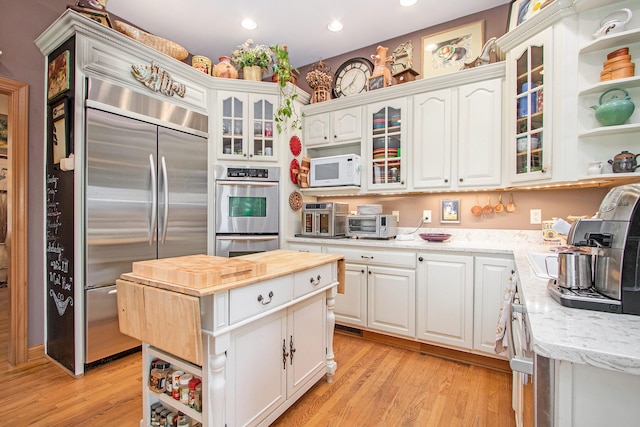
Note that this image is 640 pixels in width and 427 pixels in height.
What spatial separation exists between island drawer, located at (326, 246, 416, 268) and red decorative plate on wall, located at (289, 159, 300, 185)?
0.90 m

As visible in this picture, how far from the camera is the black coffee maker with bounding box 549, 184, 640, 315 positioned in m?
0.84

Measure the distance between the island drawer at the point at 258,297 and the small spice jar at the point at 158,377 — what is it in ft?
1.75

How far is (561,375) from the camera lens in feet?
2.25

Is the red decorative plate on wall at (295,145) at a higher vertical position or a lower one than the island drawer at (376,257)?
higher

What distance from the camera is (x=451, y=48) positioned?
2.98 metres

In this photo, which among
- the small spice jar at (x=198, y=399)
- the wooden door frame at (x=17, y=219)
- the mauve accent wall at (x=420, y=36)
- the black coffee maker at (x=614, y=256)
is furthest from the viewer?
the mauve accent wall at (x=420, y=36)

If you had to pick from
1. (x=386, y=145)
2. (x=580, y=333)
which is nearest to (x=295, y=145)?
(x=386, y=145)

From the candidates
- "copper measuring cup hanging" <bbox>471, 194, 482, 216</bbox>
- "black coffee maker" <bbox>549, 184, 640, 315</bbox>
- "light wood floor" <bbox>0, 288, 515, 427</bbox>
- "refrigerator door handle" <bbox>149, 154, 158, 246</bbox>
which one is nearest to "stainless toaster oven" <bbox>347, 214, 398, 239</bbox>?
"copper measuring cup hanging" <bbox>471, 194, 482, 216</bbox>

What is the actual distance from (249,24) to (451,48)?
2.03m

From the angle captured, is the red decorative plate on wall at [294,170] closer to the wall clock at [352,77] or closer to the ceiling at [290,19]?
the wall clock at [352,77]

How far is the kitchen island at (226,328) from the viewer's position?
122cm

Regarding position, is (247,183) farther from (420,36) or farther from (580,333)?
(580,333)

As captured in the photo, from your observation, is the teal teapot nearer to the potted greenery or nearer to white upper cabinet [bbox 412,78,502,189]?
white upper cabinet [bbox 412,78,502,189]

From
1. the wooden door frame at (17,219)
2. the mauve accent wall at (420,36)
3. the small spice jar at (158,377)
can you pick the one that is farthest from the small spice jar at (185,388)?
the mauve accent wall at (420,36)
